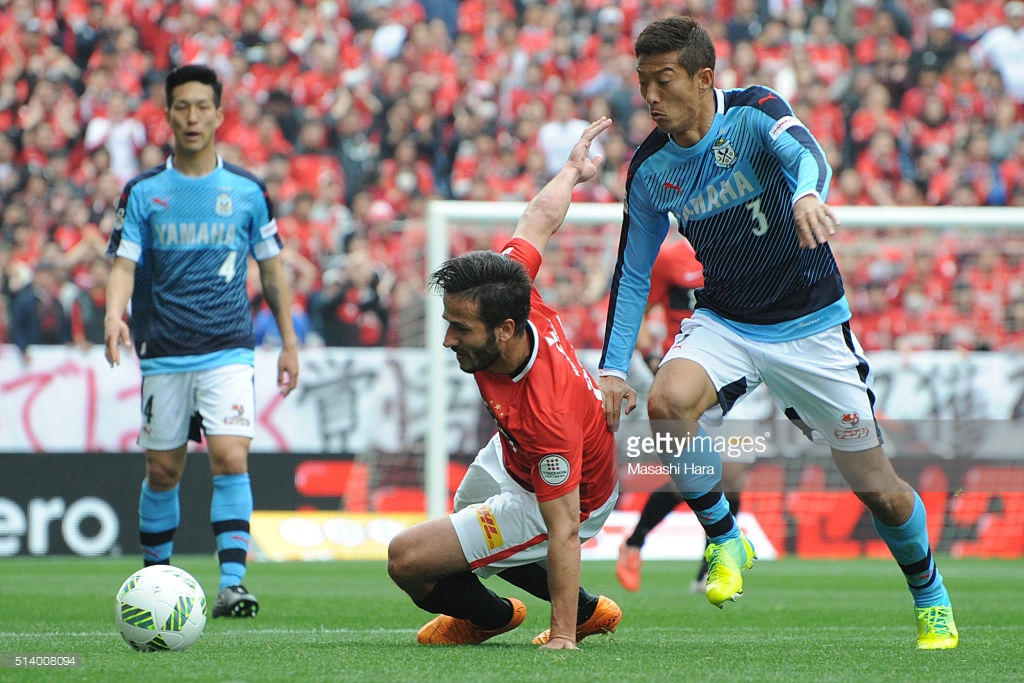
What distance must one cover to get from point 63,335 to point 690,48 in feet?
27.7

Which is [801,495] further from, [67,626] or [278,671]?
[278,671]

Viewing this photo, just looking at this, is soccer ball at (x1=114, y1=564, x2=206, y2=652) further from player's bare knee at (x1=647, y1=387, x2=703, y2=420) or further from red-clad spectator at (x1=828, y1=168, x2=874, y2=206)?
red-clad spectator at (x1=828, y1=168, x2=874, y2=206)

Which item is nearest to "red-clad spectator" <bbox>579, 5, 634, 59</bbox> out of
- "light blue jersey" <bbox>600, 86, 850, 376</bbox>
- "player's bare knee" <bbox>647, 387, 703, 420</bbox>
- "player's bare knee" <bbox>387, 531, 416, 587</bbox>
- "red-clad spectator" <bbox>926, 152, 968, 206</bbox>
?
"red-clad spectator" <bbox>926, 152, 968, 206</bbox>

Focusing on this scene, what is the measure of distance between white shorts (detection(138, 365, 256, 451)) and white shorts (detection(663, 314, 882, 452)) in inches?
101

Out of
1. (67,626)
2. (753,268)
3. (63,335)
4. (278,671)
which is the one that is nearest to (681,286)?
(753,268)

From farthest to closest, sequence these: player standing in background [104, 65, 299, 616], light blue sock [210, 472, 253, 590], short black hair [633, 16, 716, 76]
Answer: player standing in background [104, 65, 299, 616], light blue sock [210, 472, 253, 590], short black hair [633, 16, 716, 76]

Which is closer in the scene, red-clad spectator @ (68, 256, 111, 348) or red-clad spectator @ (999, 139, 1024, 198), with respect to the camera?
red-clad spectator @ (68, 256, 111, 348)

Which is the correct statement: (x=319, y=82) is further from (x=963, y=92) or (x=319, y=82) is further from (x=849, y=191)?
(x=963, y=92)

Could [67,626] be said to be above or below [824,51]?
below

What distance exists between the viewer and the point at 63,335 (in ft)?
39.6

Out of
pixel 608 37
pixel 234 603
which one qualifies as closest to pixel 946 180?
pixel 608 37

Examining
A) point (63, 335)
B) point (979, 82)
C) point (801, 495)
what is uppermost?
point (979, 82)

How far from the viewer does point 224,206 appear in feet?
23.1

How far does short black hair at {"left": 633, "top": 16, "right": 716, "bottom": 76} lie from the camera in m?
5.15
